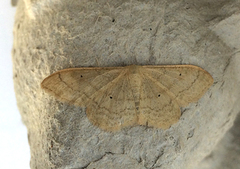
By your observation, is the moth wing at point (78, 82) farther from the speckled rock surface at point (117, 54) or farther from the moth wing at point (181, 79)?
the moth wing at point (181, 79)

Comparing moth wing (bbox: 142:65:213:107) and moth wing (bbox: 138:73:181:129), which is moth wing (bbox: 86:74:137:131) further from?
moth wing (bbox: 142:65:213:107)

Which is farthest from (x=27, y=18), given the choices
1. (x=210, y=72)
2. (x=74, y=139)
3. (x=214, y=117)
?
(x=214, y=117)

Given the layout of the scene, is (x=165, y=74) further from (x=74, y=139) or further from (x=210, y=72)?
(x=74, y=139)

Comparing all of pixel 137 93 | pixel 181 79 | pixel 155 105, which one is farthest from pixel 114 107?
pixel 181 79

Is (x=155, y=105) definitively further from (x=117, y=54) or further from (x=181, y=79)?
(x=117, y=54)

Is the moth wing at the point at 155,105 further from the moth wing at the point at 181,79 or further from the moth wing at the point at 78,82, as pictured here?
the moth wing at the point at 78,82

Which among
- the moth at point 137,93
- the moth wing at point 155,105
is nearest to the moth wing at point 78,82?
the moth at point 137,93

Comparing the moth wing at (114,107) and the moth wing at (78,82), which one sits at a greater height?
the moth wing at (78,82)
